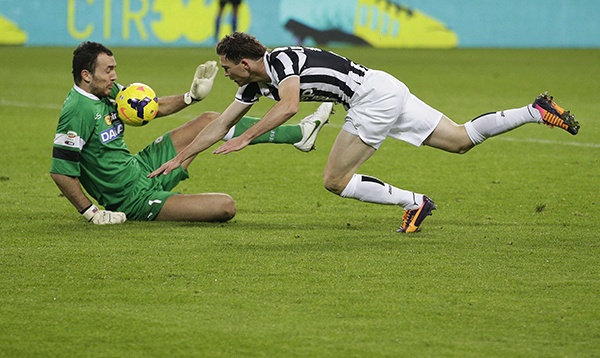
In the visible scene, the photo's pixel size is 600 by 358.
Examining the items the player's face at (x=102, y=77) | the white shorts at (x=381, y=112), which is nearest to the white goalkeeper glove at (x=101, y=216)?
the player's face at (x=102, y=77)

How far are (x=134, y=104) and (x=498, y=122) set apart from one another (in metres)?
2.34

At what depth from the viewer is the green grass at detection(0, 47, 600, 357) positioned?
4.53 meters

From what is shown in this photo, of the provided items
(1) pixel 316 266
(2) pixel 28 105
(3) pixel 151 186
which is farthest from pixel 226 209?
(2) pixel 28 105

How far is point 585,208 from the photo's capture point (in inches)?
308

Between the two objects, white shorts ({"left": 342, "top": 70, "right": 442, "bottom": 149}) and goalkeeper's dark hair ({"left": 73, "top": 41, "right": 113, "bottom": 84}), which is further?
goalkeeper's dark hair ({"left": 73, "top": 41, "right": 113, "bottom": 84})

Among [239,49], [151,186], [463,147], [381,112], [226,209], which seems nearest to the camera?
[239,49]

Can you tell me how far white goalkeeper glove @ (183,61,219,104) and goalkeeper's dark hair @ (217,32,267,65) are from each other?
1.98ft

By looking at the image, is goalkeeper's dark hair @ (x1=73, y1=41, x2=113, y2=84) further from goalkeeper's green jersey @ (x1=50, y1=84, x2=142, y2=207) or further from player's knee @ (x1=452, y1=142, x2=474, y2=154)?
player's knee @ (x1=452, y1=142, x2=474, y2=154)

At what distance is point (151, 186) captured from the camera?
727cm

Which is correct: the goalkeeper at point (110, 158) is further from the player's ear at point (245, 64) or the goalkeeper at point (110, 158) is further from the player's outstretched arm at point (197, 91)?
the player's ear at point (245, 64)

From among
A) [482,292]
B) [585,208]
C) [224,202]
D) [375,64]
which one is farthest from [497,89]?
[482,292]

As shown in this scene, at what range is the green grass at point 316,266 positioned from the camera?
14.9 ft

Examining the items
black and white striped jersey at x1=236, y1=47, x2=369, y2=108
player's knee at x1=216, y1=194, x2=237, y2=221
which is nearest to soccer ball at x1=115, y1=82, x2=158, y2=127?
black and white striped jersey at x1=236, y1=47, x2=369, y2=108

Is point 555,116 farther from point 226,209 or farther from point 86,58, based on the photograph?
point 86,58
